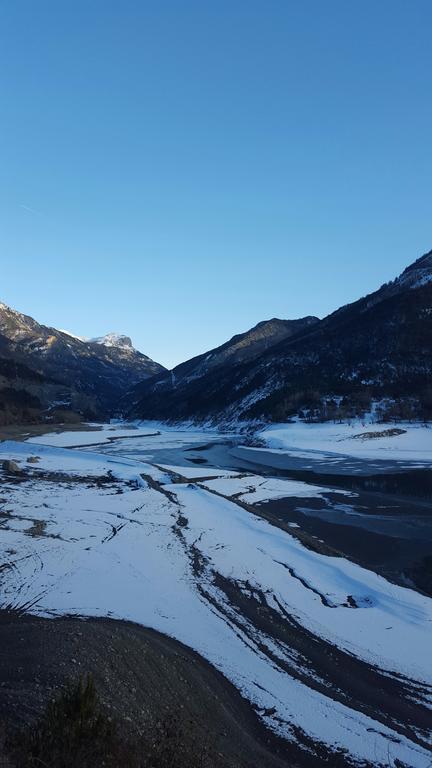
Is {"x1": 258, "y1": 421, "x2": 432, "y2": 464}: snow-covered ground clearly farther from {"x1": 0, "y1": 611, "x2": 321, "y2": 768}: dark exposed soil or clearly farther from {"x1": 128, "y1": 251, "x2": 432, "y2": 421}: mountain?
{"x1": 0, "y1": 611, "x2": 321, "y2": 768}: dark exposed soil

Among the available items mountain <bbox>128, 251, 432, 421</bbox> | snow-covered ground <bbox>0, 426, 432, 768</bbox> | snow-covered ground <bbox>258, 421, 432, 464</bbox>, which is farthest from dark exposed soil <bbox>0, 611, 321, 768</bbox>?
mountain <bbox>128, 251, 432, 421</bbox>

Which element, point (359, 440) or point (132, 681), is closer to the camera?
point (132, 681)

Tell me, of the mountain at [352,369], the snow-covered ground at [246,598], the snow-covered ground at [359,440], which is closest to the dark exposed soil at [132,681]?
the snow-covered ground at [246,598]

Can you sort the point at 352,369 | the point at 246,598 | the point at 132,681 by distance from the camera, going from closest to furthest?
1. the point at 132,681
2. the point at 246,598
3. the point at 352,369

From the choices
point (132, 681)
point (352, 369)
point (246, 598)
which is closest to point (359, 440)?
point (352, 369)

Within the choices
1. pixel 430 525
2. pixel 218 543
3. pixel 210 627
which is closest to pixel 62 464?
pixel 218 543

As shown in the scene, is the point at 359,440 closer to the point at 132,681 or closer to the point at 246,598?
the point at 246,598
